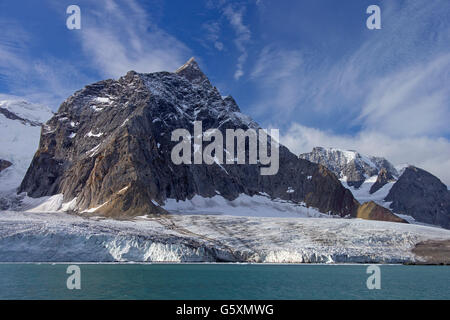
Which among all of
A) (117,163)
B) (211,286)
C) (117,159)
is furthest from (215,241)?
(117,159)

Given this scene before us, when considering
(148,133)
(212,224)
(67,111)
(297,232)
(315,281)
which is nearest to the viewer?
(315,281)

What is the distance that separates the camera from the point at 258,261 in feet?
292

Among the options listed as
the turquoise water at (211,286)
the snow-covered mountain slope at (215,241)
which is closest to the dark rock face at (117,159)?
the snow-covered mountain slope at (215,241)

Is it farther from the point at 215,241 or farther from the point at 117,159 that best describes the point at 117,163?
the point at 215,241

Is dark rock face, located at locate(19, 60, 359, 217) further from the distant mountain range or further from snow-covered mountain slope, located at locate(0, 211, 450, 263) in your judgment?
snow-covered mountain slope, located at locate(0, 211, 450, 263)

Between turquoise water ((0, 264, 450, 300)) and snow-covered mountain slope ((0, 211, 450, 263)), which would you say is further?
snow-covered mountain slope ((0, 211, 450, 263))

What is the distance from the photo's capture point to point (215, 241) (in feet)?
312

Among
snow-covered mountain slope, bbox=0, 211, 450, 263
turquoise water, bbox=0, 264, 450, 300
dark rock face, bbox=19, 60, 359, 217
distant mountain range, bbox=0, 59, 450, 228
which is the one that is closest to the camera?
turquoise water, bbox=0, 264, 450, 300

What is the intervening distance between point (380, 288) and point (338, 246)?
153 ft

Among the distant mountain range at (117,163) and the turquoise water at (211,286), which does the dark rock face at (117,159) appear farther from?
the turquoise water at (211,286)

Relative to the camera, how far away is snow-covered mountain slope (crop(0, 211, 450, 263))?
3123 inches

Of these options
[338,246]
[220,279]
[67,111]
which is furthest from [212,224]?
[67,111]

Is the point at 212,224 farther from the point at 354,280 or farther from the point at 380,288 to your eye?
the point at 380,288

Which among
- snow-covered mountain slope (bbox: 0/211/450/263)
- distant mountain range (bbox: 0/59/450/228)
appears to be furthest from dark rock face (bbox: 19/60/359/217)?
snow-covered mountain slope (bbox: 0/211/450/263)
